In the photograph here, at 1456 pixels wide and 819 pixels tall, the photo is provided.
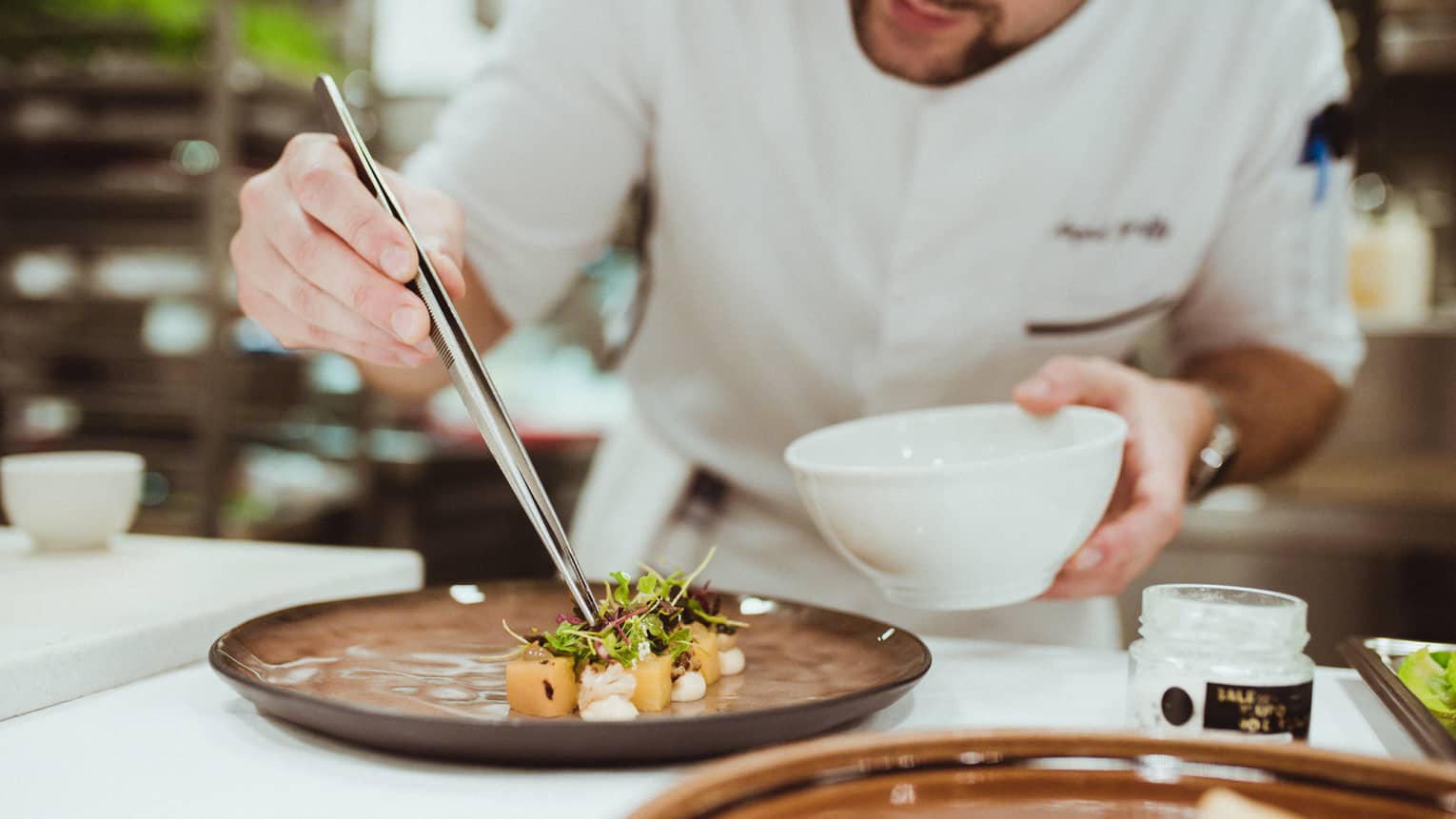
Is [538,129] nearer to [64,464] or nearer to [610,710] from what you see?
[64,464]

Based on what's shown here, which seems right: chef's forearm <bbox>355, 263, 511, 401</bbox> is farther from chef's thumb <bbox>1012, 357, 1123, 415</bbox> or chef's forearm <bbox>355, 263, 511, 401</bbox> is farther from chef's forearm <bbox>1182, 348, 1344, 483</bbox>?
chef's forearm <bbox>1182, 348, 1344, 483</bbox>

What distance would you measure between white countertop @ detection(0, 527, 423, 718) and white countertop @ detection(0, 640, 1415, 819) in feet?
0.08

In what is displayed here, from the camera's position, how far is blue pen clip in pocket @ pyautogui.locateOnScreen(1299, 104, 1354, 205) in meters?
1.52

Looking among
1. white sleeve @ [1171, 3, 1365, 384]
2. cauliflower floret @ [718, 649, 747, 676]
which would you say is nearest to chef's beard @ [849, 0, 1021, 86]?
white sleeve @ [1171, 3, 1365, 384]

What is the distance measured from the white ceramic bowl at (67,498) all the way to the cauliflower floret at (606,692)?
0.76m

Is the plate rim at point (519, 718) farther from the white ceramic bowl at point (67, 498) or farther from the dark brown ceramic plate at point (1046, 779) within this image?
the white ceramic bowl at point (67, 498)

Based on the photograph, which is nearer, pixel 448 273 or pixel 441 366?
pixel 448 273

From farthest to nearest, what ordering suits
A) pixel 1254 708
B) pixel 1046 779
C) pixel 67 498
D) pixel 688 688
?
pixel 67 498
pixel 688 688
pixel 1254 708
pixel 1046 779

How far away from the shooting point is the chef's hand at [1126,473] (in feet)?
3.43

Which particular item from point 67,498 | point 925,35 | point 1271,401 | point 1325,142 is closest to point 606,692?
point 67,498

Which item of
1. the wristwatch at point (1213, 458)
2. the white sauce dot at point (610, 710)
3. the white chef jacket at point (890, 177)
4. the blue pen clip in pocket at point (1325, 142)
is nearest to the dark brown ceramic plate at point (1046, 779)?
the white sauce dot at point (610, 710)

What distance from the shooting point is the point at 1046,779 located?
0.59 meters

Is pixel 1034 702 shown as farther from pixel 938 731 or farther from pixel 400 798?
pixel 400 798

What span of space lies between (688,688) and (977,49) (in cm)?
91
